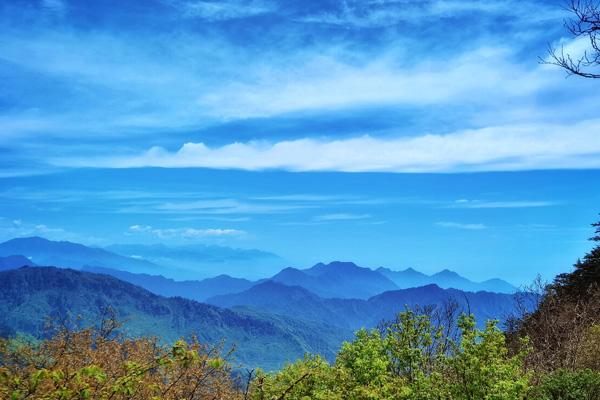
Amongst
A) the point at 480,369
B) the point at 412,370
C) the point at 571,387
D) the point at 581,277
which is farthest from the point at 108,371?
the point at 581,277

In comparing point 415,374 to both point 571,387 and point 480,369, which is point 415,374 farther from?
point 571,387

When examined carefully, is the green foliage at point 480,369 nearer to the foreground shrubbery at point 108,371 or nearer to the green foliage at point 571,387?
the green foliage at point 571,387

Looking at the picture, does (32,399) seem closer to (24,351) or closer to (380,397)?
(380,397)

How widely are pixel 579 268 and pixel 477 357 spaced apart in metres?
50.9

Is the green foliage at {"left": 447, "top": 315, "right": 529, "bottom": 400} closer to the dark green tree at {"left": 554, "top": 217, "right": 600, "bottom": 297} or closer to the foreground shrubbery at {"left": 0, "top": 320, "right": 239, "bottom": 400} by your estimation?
the foreground shrubbery at {"left": 0, "top": 320, "right": 239, "bottom": 400}

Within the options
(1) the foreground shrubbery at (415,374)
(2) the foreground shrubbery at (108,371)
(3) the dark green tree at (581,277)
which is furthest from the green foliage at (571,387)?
(3) the dark green tree at (581,277)

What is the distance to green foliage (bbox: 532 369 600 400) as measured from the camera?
14.4 metres

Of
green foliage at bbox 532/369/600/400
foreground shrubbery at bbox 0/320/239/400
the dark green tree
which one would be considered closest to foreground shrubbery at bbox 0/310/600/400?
Answer: green foliage at bbox 532/369/600/400

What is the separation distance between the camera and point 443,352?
16.6 metres

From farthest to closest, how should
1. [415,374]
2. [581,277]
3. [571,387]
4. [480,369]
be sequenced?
1. [581,277]
2. [415,374]
3. [571,387]
4. [480,369]

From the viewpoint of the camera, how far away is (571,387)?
14570mm

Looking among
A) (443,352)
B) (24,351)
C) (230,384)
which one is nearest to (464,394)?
(443,352)

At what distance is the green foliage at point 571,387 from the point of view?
1442 centimetres

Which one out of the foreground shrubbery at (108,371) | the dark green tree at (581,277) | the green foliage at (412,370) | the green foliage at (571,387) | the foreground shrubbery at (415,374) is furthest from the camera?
the dark green tree at (581,277)
